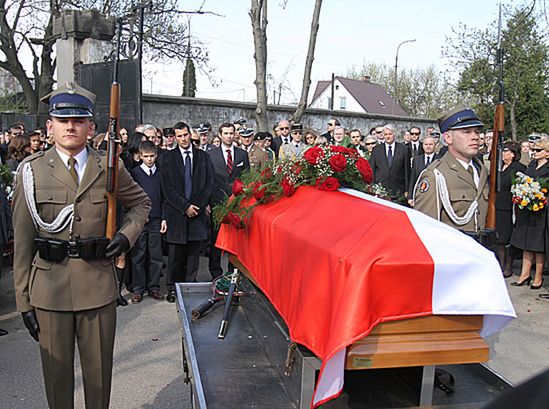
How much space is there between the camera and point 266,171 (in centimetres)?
433

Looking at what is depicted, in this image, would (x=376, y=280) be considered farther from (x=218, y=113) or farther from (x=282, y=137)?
(x=218, y=113)

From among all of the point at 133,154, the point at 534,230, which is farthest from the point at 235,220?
the point at 534,230

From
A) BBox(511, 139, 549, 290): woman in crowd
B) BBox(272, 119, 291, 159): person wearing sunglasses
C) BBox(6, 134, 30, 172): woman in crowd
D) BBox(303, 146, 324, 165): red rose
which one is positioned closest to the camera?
BBox(303, 146, 324, 165): red rose

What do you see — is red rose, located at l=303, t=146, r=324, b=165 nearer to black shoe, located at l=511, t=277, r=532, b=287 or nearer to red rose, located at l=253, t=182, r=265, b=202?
red rose, located at l=253, t=182, r=265, b=202

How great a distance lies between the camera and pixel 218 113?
12531mm

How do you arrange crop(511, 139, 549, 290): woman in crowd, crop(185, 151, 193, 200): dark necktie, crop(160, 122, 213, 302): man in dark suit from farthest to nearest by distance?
1. crop(511, 139, 549, 290): woman in crowd
2. crop(185, 151, 193, 200): dark necktie
3. crop(160, 122, 213, 302): man in dark suit

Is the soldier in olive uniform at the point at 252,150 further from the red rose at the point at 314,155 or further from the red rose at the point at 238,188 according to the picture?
the red rose at the point at 314,155

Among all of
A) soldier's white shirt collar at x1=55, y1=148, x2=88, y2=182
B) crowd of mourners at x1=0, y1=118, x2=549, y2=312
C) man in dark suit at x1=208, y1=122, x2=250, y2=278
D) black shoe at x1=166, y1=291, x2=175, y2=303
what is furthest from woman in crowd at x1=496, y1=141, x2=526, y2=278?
soldier's white shirt collar at x1=55, y1=148, x2=88, y2=182

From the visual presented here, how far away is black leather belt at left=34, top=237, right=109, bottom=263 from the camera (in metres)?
3.14

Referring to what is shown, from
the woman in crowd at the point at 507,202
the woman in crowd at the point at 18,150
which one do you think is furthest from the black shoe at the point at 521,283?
the woman in crowd at the point at 18,150

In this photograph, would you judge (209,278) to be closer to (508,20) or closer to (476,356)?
(476,356)

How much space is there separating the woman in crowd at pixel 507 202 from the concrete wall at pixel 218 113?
20.0 feet

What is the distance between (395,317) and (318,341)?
1.13 ft

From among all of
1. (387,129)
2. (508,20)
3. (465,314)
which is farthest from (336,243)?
(508,20)
